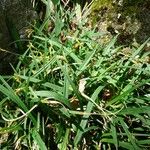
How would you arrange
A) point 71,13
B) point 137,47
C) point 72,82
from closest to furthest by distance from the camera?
point 72,82, point 137,47, point 71,13

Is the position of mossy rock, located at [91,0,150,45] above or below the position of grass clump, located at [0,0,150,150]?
above

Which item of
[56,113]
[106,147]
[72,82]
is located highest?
[72,82]

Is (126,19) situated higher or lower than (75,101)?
higher

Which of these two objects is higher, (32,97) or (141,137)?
(32,97)

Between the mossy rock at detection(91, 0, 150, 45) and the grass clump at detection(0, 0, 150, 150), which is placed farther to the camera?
the mossy rock at detection(91, 0, 150, 45)

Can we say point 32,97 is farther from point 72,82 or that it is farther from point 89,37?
point 89,37

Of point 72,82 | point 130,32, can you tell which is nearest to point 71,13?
point 130,32

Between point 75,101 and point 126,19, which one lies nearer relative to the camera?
point 75,101

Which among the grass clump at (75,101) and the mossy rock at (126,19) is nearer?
the grass clump at (75,101)
